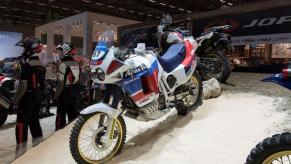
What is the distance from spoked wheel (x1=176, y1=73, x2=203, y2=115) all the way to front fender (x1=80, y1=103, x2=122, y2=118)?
1.28 meters

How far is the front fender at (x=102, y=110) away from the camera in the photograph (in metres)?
Answer: 2.89

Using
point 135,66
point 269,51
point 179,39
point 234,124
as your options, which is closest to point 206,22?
point 269,51

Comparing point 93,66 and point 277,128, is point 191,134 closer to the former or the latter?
point 277,128

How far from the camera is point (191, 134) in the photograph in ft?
11.7

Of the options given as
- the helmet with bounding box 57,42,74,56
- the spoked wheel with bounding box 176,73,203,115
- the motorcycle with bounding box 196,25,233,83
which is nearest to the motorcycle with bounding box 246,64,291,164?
the spoked wheel with bounding box 176,73,203,115

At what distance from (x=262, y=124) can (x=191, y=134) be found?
0.71m

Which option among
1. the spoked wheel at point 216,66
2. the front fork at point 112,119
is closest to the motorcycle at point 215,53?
the spoked wheel at point 216,66

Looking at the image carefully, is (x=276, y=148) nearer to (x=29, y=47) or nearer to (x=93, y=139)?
(x=93, y=139)

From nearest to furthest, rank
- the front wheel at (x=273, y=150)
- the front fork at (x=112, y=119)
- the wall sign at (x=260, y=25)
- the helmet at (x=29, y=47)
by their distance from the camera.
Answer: the front wheel at (x=273, y=150) → the front fork at (x=112, y=119) → the helmet at (x=29, y=47) → the wall sign at (x=260, y=25)

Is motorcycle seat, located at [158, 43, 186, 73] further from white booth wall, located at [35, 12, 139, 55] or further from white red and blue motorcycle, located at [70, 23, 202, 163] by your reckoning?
white booth wall, located at [35, 12, 139, 55]

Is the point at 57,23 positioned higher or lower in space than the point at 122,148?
higher

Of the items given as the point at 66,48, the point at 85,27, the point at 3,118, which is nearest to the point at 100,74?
the point at 66,48

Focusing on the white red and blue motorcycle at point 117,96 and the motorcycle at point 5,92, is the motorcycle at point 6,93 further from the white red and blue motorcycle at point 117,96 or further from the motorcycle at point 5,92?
the white red and blue motorcycle at point 117,96

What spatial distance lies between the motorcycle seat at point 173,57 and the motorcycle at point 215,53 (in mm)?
1168
